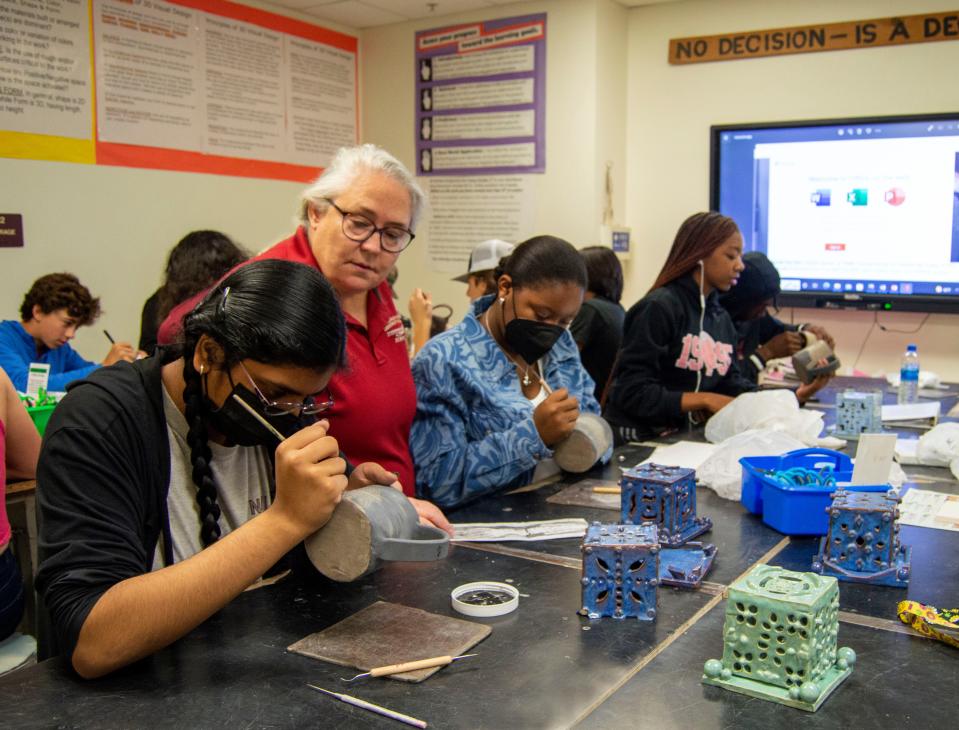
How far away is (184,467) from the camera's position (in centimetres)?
141

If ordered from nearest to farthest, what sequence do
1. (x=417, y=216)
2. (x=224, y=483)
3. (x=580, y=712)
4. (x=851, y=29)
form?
(x=580, y=712), (x=224, y=483), (x=417, y=216), (x=851, y=29)

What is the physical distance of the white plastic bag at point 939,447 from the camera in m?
2.42

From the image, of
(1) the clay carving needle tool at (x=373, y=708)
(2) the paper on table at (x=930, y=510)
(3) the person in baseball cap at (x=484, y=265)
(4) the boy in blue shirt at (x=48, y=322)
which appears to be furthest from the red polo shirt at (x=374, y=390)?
(3) the person in baseball cap at (x=484, y=265)

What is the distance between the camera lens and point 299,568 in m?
1.58

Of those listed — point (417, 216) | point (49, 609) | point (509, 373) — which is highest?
point (417, 216)

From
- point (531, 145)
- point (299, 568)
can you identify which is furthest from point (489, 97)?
point (299, 568)

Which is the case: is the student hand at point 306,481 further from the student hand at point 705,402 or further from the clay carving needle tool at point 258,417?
the student hand at point 705,402

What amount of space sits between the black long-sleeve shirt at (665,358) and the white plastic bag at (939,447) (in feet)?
2.37

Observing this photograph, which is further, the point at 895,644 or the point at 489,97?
the point at 489,97

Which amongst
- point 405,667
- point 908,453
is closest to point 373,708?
point 405,667

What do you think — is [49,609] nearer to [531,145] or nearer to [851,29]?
[531,145]

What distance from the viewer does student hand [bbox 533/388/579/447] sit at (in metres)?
2.10

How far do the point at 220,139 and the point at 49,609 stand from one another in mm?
3713

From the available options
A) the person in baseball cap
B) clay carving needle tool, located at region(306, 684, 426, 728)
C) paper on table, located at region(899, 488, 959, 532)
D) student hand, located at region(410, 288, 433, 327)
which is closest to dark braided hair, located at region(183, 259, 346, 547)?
clay carving needle tool, located at region(306, 684, 426, 728)
